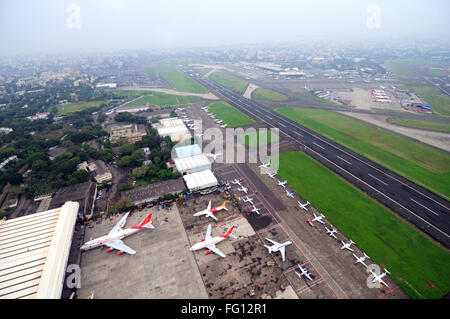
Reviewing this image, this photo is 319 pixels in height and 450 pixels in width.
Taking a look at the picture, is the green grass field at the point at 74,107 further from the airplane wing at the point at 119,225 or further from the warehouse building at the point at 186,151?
the airplane wing at the point at 119,225

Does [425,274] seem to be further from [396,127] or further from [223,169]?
[396,127]

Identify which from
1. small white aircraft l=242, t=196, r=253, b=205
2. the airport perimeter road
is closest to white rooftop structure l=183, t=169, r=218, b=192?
small white aircraft l=242, t=196, r=253, b=205

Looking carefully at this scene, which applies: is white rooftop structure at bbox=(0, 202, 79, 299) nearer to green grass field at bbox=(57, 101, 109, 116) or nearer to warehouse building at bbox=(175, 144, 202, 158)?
warehouse building at bbox=(175, 144, 202, 158)

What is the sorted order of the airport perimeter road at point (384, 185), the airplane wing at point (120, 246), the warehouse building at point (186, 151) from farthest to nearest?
the warehouse building at point (186, 151) → the airport perimeter road at point (384, 185) → the airplane wing at point (120, 246)

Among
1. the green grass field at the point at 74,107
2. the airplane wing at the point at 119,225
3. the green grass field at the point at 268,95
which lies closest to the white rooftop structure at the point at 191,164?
the airplane wing at the point at 119,225
